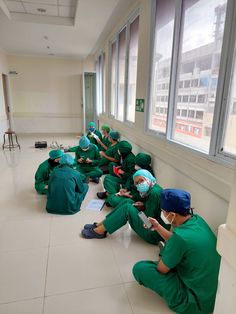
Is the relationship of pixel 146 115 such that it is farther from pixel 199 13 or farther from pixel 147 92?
pixel 199 13

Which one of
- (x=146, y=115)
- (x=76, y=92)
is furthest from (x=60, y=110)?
(x=146, y=115)

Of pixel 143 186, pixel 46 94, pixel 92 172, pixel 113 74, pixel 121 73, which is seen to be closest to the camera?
pixel 143 186

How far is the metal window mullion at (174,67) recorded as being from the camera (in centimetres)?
239

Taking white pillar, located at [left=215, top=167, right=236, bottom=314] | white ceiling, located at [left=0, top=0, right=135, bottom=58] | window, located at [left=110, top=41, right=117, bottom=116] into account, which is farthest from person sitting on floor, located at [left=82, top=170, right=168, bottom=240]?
window, located at [left=110, top=41, right=117, bottom=116]

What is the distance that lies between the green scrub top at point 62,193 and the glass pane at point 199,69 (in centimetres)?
144

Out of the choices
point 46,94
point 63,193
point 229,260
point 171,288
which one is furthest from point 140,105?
point 46,94

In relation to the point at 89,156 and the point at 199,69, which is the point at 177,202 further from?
the point at 89,156

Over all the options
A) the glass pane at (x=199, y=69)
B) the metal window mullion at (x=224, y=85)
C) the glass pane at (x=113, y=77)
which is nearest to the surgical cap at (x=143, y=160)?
the glass pane at (x=199, y=69)

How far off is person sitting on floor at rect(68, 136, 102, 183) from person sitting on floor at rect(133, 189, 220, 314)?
2412mm

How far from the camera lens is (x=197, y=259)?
134cm

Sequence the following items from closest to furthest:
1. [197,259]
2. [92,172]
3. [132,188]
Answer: [197,259], [132,188], [92,172]

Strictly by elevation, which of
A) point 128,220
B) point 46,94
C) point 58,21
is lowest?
point 128,220

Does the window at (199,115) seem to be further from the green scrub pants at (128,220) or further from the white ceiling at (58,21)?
the white ceiling at (58,21)

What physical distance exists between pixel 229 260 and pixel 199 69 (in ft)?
5.91
